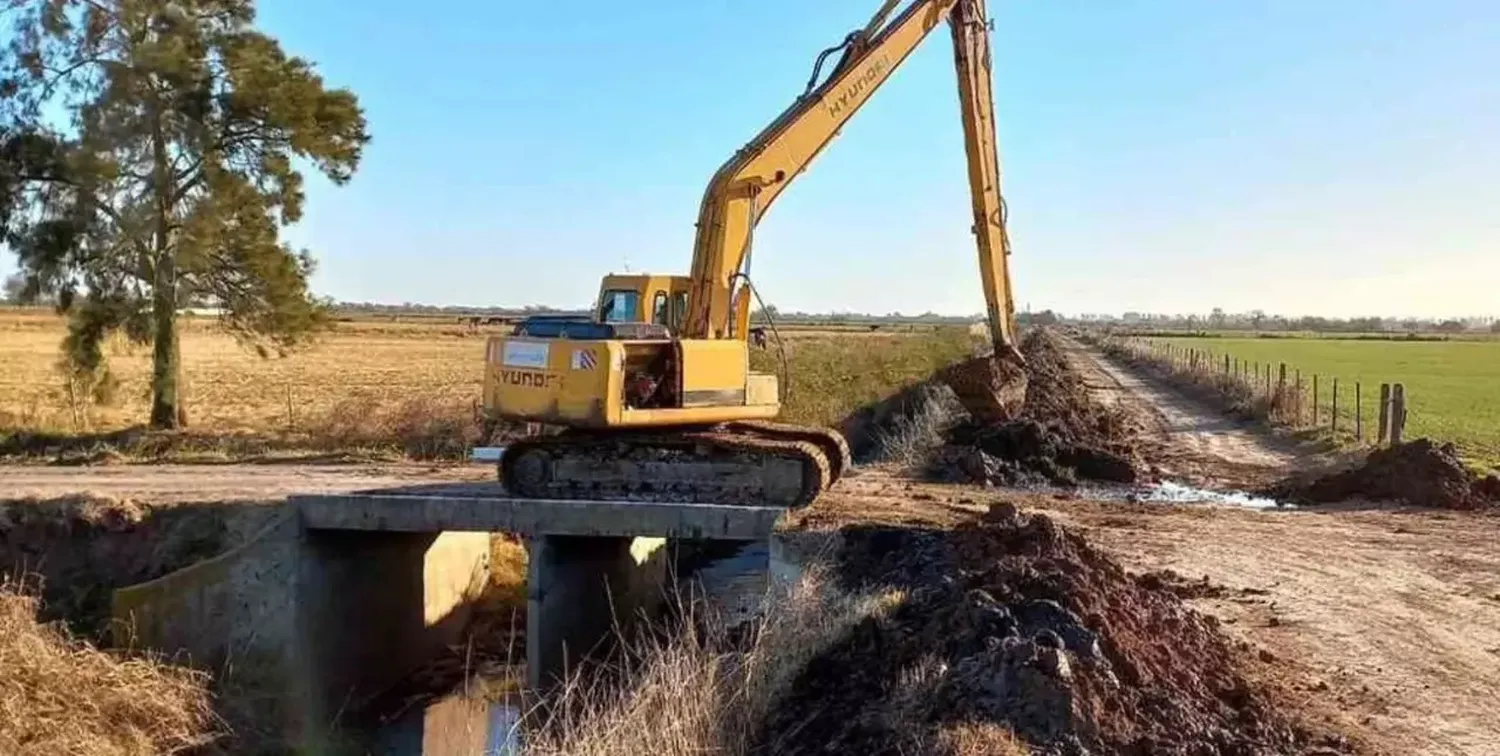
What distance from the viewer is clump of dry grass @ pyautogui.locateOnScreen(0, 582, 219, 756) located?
11359 millimetres

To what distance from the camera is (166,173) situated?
24.5 metres

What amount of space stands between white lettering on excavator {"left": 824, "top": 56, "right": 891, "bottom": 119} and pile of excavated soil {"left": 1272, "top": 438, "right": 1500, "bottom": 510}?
28.5 feet

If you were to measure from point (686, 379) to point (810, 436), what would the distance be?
2018mm

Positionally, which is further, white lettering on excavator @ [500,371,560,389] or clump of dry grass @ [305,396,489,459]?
clump of dry grass @ [305,396,489,459]

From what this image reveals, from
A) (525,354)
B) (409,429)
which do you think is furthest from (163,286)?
(525,354)

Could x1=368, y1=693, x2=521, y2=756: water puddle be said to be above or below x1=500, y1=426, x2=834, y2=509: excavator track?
below

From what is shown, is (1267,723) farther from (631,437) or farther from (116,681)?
(116,681)

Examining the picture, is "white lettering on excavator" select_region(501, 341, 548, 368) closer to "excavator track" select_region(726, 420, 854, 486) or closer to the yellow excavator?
the yellow excavator

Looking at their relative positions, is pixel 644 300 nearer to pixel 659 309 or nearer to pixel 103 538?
pixel 659 309

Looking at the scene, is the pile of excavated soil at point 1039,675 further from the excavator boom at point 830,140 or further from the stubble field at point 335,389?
the stubble field at point 335,389

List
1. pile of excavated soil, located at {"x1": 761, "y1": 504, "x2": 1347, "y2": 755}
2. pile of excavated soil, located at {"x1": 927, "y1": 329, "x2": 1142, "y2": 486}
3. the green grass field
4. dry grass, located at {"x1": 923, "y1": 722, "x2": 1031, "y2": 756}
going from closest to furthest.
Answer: dry grass, located at {"x1": 923, "y1": 722, "x2": 1031, "y2": 756} < pile of excavated soil, located at {"x1": 761, "y1": 504, "x2": 1347, "y2": 755} < pile of excavated soil, located at {"x1": 927, "y1": 329, "x2": 1142, "y2": 486} < the green grass field

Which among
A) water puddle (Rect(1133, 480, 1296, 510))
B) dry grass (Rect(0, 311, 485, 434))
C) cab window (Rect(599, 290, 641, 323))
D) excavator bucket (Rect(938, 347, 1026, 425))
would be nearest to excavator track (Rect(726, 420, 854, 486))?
cab window (Rect(599, 290, 641, 323))

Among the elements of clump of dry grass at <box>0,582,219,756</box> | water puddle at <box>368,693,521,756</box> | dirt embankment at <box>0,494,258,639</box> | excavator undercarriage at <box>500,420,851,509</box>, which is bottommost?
water puddle at <box>368,693,521,756</box>

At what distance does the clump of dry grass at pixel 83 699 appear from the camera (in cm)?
1136
